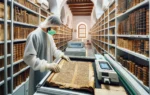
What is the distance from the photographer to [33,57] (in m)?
1.69

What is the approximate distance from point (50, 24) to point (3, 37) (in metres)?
1.06

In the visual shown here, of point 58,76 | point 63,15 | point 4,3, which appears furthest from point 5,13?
point 63,15

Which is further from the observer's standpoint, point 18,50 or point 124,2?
point 18,50

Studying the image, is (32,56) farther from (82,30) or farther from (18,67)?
(82,30)

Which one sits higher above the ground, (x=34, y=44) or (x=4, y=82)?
(x=34, y=44)

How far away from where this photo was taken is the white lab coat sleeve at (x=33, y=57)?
5.25 feet

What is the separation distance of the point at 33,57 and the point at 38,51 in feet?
1.00

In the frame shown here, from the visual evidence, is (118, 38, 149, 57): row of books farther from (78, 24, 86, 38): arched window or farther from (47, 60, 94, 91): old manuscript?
(78, 24, 86, 38): arched window

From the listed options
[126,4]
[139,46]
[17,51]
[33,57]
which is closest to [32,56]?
[33,57]

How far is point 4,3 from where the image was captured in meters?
2.40

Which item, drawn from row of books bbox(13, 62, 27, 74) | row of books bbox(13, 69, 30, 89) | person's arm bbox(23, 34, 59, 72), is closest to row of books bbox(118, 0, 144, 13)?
person's arm bbox(23, 34, 59, 72)

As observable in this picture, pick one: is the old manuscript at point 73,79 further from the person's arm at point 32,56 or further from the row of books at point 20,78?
the row of books at point 20,78

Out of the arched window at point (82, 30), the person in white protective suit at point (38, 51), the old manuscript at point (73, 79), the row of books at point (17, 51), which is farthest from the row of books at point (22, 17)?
the arched window at point (82, 30)

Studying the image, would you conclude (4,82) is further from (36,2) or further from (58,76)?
(36,2)
